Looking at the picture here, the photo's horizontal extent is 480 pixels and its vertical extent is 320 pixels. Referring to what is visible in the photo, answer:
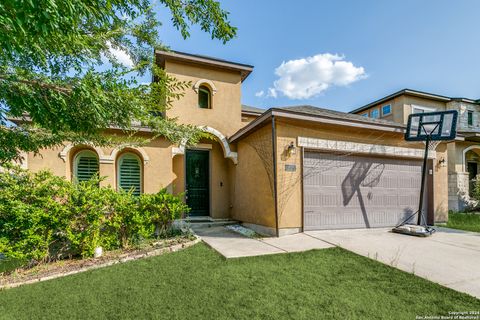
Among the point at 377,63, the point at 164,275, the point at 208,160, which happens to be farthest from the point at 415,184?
the point at 164,275

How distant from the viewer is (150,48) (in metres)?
8.53

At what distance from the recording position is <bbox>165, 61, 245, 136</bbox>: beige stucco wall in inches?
365

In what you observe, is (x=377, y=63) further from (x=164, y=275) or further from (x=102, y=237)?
(x=102, y=237)

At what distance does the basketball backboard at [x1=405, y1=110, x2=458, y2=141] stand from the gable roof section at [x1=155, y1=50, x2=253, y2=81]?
630 cm

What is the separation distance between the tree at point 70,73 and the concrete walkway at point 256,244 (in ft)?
9.39

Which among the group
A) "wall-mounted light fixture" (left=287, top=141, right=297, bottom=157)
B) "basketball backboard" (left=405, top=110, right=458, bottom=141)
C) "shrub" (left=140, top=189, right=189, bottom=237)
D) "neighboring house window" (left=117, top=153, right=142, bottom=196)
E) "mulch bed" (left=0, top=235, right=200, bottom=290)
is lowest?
"mulch bed" (left=0, top=235, right=200, bottom=290)

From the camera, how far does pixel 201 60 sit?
938cm

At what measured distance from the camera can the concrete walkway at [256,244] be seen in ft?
18.3

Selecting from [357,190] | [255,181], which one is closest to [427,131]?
[357,190]

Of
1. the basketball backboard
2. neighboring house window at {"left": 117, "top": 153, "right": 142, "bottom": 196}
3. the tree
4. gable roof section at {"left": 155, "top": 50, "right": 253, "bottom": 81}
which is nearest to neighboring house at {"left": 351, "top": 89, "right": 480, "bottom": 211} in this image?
the basketball backboard

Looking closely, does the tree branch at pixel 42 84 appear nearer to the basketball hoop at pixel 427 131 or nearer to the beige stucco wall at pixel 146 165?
the beige stucco wall at pixel 146 165

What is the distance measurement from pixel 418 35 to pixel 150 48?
29.6 feet

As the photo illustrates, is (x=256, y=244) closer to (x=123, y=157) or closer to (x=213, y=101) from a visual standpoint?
(x=123, y=157)

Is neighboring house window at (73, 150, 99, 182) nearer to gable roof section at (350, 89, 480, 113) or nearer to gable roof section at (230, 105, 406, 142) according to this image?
gable roof section at (230, 105, 406, 142)
